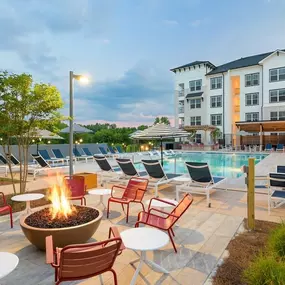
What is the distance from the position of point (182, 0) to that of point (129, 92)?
27967mm

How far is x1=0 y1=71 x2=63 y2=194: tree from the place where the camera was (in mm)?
6004

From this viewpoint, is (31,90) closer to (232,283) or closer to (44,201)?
(44,201)

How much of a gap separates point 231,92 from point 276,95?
5682 millimetres

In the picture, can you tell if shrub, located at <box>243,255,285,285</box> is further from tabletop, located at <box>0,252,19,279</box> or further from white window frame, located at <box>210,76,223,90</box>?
white window frame, located at <box>210,76,223,90</box>

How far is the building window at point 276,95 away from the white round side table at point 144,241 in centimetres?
3019

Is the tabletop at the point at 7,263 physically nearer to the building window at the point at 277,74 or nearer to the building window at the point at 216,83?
the building window at the point at 277,74

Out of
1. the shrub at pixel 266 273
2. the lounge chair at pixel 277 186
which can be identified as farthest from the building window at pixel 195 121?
the shrub at pixel 266 273

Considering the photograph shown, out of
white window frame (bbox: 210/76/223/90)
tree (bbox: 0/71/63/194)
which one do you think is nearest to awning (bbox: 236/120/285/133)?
white window frame (bbox: 210/76/223/90)

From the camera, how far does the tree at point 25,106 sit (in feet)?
19.7

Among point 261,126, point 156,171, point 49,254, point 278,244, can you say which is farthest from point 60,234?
point 261,126

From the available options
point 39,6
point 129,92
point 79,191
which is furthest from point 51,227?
point 129,92

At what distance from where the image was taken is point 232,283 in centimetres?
287

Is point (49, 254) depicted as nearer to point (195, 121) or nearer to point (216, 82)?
point (216, 82)

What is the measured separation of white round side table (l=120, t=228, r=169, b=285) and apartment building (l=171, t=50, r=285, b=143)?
29.5 metres
